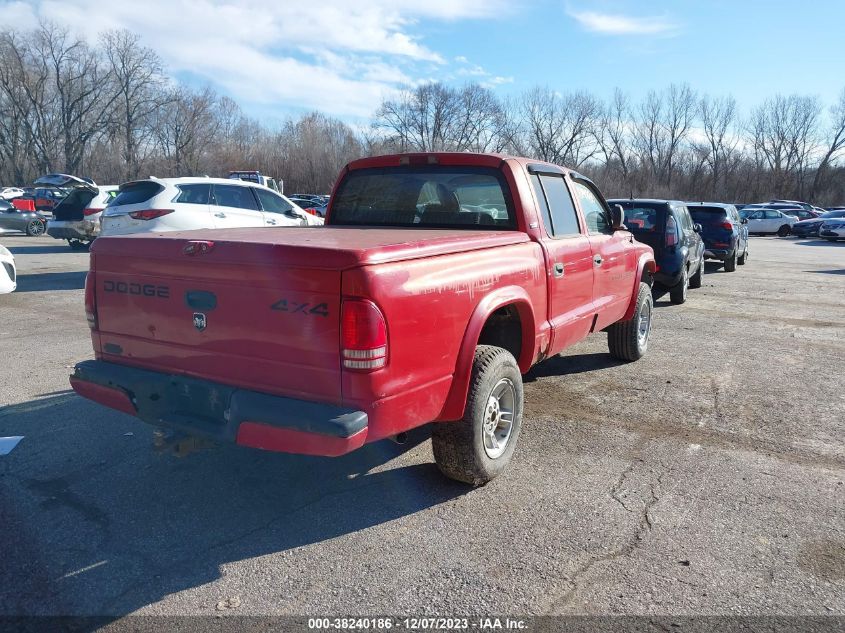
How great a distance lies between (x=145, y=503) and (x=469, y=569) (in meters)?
1.88

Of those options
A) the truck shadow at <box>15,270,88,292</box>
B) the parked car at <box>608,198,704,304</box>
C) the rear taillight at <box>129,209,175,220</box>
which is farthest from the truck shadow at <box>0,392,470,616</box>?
the truck shadow at <box>15,270,88,292</box>

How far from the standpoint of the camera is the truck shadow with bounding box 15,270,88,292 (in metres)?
11.2

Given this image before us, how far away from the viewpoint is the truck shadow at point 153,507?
9.46 feet

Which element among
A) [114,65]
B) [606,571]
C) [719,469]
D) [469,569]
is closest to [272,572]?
[469,569]

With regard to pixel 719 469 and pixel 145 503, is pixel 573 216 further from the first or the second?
pixel 145 503

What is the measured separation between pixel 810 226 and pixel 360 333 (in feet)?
126

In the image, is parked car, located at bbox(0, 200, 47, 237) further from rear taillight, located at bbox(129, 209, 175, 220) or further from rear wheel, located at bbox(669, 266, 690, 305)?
rear wheel, located at bbox(669, 266, 690, 305)

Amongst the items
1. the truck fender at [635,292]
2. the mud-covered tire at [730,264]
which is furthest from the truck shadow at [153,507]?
the mud-covered tire at [730,264]

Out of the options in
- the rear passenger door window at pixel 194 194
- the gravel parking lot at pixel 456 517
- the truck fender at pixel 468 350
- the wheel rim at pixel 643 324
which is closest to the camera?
the gravel parking lot at pixel 456 517

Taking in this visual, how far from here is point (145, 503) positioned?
359cm

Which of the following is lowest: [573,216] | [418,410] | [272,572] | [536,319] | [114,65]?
[272,572]

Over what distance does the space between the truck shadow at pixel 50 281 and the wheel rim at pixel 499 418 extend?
980 centimetres

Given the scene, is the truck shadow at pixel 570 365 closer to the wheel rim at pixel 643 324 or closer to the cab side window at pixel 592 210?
the wheel rim at pixel 643 324

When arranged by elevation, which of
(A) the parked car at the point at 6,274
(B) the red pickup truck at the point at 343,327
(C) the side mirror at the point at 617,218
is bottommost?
(A) the parked car at the point at 6,274
